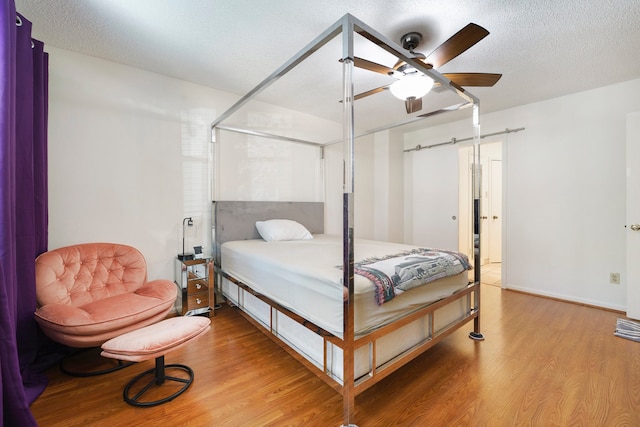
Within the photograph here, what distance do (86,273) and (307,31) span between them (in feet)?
8.28

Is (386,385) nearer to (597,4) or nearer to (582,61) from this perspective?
(597,4)

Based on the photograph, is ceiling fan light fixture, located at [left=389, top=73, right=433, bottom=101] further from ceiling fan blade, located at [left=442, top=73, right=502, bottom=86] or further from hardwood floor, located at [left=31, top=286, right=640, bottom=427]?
hardwood floor, located at [left=31, top=286, right=640, bottom=427]

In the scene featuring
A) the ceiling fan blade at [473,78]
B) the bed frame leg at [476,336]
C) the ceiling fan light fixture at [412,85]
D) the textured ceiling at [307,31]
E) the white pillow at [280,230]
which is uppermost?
the textured ceiling at [307,31]

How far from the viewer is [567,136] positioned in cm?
333

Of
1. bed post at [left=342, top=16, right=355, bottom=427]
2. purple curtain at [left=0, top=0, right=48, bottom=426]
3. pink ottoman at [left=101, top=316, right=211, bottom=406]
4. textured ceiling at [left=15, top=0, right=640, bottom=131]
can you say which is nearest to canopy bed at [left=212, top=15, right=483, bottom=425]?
bed post at [left=342, top=16, right=355, bottom=427]

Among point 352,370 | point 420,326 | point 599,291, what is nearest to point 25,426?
point 352,370

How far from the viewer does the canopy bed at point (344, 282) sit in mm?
1392

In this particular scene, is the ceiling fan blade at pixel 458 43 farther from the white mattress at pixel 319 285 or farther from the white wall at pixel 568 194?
the white wall at pixel 568 194

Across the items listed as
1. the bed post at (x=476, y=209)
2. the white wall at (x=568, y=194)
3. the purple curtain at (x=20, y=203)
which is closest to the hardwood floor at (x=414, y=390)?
the bed post at (x=476, y=209)

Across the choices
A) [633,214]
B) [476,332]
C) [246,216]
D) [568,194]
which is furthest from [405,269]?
[568,194]

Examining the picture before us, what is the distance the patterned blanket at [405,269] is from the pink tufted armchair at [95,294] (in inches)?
58.5

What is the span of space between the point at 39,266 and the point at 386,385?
8.19ft

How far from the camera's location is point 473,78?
205 cm

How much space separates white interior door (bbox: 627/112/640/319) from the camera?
8.89 feet
